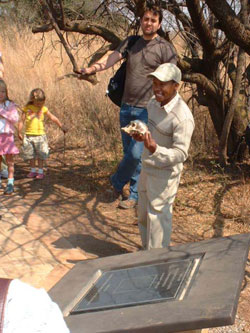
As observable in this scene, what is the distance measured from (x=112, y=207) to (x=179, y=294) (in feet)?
12.2

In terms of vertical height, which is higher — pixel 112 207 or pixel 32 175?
pixel 32 175

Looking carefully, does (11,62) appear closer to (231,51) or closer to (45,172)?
(45,172)

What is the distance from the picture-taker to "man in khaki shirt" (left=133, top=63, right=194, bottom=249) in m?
3.93

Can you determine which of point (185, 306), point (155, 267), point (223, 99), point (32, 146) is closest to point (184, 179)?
point (223, 99)

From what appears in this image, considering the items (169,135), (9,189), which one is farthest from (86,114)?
(169,135)

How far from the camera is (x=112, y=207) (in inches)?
243

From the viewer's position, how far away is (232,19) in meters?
5.51

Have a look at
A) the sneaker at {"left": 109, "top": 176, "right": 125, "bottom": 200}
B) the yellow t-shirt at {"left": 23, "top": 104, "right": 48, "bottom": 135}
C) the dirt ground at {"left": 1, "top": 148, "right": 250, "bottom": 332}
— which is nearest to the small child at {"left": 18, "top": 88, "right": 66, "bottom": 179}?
the yellow t-shirt at {"left": 23, "top": 104, "right": 48, "bottom": 135}

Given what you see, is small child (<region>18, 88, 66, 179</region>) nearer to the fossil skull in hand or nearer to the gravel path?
the fossil skull in hand

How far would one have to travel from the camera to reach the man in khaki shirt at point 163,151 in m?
3.93

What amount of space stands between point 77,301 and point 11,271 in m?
1.88

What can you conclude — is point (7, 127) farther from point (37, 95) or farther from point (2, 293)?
point (2, 293)

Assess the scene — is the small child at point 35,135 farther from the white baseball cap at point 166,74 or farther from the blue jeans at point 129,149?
the white baseball cap at point 166,74

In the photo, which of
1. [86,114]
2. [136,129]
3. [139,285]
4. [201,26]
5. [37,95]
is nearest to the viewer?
[139,285]
